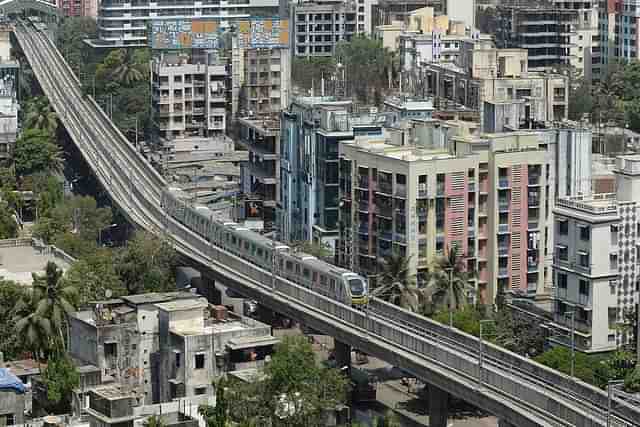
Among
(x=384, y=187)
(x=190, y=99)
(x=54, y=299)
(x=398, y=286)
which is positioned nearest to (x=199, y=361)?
(x=54, y=299)

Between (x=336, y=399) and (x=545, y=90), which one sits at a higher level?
(x=545, y=90)

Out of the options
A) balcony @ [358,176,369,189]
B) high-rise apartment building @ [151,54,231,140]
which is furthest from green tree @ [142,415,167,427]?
high-rise apartment building @ [151,54,231,140]

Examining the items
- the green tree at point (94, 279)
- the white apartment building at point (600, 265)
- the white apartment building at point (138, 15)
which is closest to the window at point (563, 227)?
the white apartment building at point (600, 265)

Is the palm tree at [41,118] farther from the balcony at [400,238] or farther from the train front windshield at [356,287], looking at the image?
the train front windshield at [356,287]

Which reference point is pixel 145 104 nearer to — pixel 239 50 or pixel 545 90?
pixel 239 50

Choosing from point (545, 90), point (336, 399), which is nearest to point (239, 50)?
point (545, 90)

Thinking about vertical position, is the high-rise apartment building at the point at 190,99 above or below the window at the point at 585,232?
above

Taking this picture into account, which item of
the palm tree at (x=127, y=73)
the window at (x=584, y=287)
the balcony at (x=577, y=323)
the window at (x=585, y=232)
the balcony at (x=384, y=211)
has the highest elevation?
the palm tree at (x=127, y=73)
